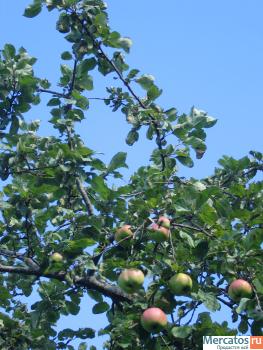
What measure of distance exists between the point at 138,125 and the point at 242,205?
3.42ft

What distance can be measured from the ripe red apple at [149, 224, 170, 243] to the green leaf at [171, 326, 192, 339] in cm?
55

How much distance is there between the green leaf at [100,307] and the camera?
5211 millimetres

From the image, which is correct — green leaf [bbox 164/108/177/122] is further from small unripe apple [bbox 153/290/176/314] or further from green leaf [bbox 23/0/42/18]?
small unripe apple [bbox 153/290/176/314]

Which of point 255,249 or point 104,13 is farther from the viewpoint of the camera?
point 104,13

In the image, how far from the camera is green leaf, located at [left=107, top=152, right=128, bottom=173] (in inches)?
197

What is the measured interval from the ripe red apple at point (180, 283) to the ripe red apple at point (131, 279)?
0.64ft

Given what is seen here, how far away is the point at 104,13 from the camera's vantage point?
18.1ft

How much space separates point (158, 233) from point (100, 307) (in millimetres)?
1068

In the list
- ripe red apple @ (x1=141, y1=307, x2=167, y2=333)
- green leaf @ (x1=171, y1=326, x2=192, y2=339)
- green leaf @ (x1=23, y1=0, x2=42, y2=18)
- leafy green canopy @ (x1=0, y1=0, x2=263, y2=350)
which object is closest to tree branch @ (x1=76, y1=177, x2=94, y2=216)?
leafy green canopy @ (x1=0, y1=0, x2=263, y2=350)

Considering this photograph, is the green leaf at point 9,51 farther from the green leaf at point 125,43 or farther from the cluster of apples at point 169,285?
the cluster of apples at point 169,285

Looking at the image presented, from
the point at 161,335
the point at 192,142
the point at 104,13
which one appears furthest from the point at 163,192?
the point at 104,13

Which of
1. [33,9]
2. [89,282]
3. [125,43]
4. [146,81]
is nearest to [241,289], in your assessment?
[89,282]

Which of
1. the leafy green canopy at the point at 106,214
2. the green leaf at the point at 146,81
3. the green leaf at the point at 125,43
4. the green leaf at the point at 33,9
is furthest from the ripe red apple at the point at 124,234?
the green leaf at the point at 33,9

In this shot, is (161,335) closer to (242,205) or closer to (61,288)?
(61,288)
